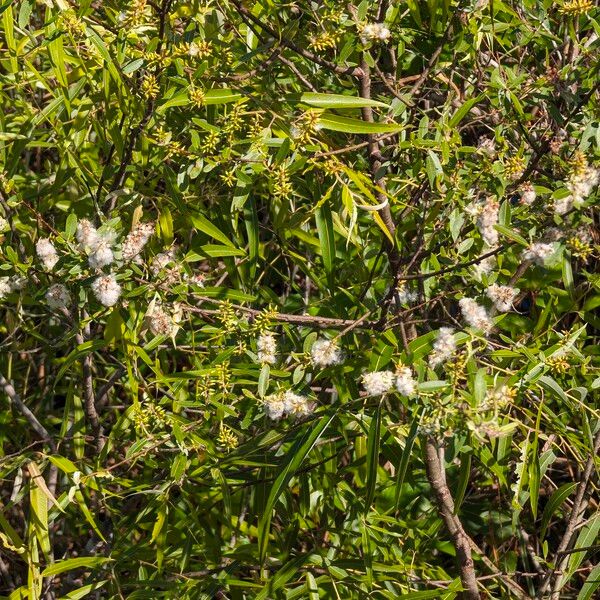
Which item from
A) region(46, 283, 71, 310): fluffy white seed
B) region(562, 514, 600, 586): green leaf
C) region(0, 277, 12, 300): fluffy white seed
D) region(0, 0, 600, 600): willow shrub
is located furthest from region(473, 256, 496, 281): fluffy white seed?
region(0, 277, 12, 300): fluffy white seed

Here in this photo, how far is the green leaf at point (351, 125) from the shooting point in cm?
165

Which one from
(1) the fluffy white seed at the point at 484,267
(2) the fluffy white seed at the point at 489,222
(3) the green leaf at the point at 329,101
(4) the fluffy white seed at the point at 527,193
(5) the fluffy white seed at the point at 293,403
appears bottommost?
(5) the fluffy white seed at the point at 293,403

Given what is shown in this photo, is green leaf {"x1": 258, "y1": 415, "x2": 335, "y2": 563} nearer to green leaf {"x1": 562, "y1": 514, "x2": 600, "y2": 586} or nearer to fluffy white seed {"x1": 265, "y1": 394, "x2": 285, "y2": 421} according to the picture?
fluffy white seed {"x1": 265, "y1": 394, "x2": 285, "y2": 421}

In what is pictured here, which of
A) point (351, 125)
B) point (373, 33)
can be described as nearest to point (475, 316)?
point (351, 125)

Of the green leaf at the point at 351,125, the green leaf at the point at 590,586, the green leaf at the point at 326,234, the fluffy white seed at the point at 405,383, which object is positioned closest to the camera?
the fluffy white seed at the point at 405,383

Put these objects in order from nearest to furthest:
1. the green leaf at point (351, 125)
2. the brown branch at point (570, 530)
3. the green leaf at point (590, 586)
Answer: the green leaf at point (351, 125) → the green leaf at point (590, 586) → the brown branch at point (570, 530)

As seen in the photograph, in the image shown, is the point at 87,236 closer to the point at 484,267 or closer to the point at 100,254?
the point at 100,254

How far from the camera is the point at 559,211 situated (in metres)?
1.58

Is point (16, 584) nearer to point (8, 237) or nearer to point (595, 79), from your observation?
point (8, 237)

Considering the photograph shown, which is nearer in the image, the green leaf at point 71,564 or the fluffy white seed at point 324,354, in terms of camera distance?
the fluffy white seed at point 324,354

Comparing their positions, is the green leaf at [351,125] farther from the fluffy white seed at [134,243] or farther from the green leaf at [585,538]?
the green leaf at [585,538]

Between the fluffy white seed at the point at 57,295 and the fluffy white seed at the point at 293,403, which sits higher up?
the fluffy white seed at the point at 57,295

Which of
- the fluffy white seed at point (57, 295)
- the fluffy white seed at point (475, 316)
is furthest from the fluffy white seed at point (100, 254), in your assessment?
the fluffy white seed at point (475, 316)

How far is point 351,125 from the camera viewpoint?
1.66 meters
